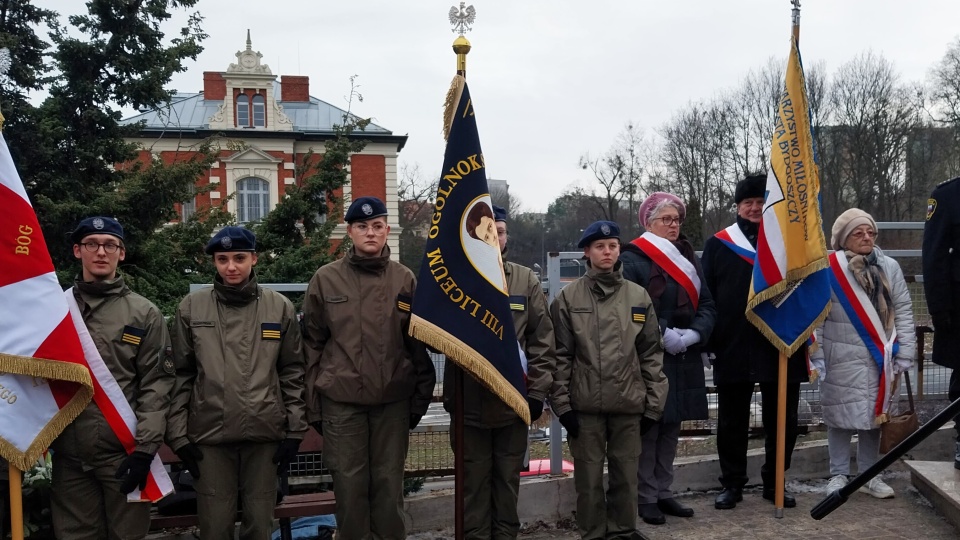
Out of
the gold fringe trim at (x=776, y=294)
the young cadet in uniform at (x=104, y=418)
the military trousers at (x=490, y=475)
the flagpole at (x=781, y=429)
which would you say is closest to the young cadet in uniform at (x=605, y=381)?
the military trousers at (x=490, y=475)

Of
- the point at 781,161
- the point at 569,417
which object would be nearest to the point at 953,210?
the point at 781,161

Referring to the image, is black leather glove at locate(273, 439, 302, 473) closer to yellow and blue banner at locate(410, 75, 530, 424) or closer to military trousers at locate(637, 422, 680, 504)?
yellow and blue banner at locate(410, 75, 530, 424)

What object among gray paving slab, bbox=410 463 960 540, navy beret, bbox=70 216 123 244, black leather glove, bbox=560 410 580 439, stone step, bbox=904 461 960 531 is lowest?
gray paving slab, bbox=410 463 960 540

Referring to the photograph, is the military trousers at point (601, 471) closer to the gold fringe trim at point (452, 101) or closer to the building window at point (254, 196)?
the gold fringe trim at point (452, 101)

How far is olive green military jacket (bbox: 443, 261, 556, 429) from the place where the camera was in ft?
14.3

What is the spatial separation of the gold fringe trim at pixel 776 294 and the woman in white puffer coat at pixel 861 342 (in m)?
0.44

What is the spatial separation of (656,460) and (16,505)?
3.76 metres

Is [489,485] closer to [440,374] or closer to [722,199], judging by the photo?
[440,374]

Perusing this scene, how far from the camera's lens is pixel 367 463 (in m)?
4.31

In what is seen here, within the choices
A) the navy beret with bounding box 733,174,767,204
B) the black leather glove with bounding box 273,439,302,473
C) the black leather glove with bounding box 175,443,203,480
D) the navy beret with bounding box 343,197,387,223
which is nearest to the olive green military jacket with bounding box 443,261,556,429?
the navy beret with bounding box 343,197,387,223

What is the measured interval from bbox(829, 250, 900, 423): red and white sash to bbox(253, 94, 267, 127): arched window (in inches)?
1398

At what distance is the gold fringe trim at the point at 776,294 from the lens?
5.05 m

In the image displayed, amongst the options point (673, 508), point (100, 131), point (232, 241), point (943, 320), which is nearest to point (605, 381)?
point (673, 508)

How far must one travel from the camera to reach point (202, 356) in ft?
13.4
